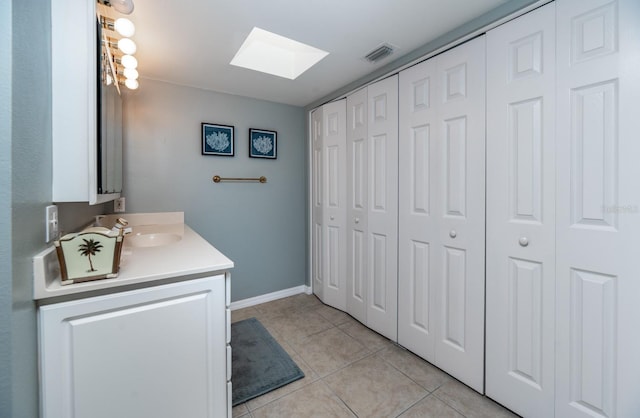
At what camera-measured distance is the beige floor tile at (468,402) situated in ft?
4.87

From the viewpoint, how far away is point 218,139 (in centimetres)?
266

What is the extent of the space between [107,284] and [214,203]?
176cm

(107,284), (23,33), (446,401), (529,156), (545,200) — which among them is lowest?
(446,401)

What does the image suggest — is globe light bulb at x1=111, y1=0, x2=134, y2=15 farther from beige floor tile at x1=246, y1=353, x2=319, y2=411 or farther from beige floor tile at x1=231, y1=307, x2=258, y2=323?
beige floor tile at x1=231, y1=307, x2=258, y2=323

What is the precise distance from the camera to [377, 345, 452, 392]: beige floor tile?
5.69 ft

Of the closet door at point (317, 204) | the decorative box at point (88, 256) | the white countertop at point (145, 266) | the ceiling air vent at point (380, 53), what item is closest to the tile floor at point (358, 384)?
the closet door at point (317, 204)

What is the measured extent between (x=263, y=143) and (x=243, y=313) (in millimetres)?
1746

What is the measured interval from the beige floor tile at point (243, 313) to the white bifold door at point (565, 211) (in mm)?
1978

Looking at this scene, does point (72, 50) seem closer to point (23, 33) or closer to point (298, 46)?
point (23, 33)

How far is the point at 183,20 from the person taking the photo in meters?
1.58

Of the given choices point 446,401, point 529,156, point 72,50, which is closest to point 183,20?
point 72,50

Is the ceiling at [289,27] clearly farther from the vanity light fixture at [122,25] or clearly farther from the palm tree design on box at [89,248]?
the palm tree design on box at [89,248]

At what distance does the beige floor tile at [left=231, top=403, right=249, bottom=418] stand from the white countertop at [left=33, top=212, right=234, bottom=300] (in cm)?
89

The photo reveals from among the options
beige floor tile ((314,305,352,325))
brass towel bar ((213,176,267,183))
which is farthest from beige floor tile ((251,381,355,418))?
brass towel bar ((213,176,267,183))
